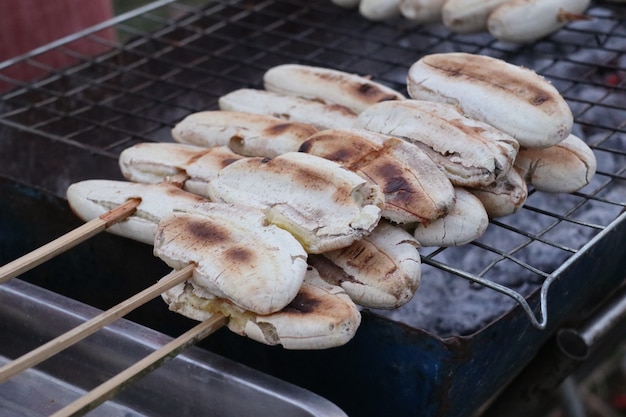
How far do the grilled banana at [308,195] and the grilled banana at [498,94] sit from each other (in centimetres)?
32

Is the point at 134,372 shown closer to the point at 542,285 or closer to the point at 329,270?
the point at 329,270

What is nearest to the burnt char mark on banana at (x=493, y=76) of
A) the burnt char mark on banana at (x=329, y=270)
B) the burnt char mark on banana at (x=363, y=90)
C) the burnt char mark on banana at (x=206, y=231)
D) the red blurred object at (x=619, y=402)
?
the burnt char mark on banana at (x=363, y=90)

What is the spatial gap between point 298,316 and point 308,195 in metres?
0.24

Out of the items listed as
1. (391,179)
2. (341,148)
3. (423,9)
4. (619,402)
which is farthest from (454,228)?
(619,402)

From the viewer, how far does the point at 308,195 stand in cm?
135

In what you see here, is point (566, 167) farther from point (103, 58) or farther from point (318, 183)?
point (103, 58)

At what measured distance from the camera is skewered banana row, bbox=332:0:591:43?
2191mm

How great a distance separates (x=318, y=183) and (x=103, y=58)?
1369mm

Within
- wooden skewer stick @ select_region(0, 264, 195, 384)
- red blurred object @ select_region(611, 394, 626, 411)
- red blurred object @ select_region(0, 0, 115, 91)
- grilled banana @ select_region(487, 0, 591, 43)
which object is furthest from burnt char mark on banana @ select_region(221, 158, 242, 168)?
red blurred object @ select_region(611, 394, 626, 411)

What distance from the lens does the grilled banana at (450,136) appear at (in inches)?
56.5

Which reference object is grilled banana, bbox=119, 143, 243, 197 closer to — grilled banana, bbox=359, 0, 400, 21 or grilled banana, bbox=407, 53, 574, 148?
grilled banana, bbox=407, 53, 574, 148

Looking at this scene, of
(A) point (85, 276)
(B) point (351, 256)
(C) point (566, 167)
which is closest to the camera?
(B) point (351, 256)

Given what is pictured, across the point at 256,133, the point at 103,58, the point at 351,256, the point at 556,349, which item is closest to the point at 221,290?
the point at 351,256

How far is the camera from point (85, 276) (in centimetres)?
187
